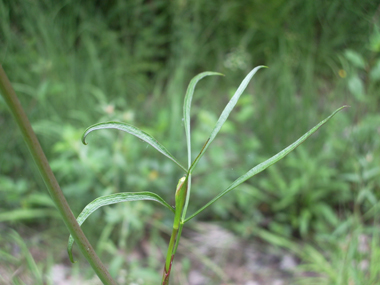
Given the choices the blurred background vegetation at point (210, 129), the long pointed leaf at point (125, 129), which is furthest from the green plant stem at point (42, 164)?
the blurred background vegetation at point (210, 129)

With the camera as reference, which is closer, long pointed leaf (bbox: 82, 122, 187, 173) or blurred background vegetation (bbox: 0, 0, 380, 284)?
long pointed leaf (bbox: 82, 122, 187, 173)

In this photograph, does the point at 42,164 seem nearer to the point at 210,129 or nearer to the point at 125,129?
the point at 125,129

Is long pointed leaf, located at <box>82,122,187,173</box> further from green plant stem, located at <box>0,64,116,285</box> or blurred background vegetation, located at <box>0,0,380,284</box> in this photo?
blurred background vegetation, located at <box>0,0,380,284</box>

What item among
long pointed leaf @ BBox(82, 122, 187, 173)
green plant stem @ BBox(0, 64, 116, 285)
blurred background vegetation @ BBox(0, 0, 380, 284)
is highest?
blurred background vegetation @ BBox(0, 0, 380, 284)

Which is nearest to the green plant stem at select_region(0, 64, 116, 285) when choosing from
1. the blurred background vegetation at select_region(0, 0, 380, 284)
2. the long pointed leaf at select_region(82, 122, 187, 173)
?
the long pointed leaf at select_region(82, 122, 187, 173)

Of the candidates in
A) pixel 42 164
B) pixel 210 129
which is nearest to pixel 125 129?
pixel 42 164

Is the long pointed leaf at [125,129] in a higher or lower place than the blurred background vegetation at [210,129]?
lower

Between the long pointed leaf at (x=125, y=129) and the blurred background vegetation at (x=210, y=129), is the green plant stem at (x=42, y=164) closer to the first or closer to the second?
the long pointed leaf at (x=125, y=129)
